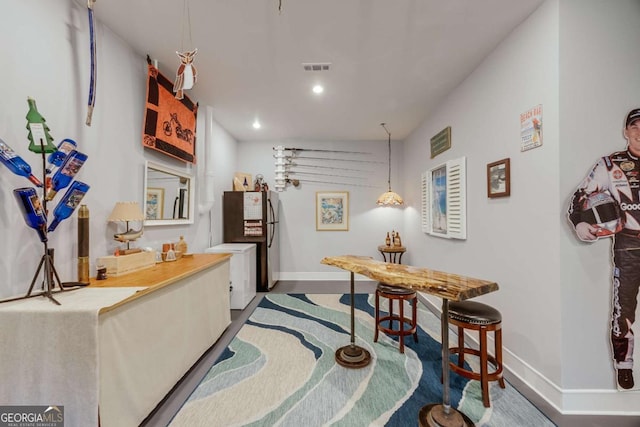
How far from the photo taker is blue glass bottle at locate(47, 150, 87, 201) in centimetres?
146

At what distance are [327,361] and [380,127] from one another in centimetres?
376

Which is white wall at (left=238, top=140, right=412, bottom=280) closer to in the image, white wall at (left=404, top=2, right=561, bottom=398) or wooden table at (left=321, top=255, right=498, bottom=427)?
white wall at (left=404, top=2, right=561, bottom=398)

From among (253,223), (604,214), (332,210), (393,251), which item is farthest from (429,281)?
(332,210)

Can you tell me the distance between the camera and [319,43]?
215 centimetres

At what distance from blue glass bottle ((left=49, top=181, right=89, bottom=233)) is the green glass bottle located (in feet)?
0.78

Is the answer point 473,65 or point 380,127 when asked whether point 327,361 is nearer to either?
point 473,65

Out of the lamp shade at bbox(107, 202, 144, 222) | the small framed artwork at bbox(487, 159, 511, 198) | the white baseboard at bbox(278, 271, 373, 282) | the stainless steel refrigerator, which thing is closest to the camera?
the lamp shade at bbox(107, 202, 144, 222)

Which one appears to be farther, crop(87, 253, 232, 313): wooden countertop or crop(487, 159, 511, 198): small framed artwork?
crop(487, 159, 511, 198): small framed artwork

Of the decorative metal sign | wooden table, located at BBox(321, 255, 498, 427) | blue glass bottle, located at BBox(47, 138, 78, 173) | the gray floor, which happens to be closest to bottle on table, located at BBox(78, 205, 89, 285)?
blue glass bottle, located at BBox(47, 138, 78, 173)

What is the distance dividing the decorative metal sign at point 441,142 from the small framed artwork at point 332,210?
200 cm

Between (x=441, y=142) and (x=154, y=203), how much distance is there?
3590 mm

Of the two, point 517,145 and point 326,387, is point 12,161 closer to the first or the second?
point 326,387

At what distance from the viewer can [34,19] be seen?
1484 mm

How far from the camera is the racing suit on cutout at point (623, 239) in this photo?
5.24 ft
